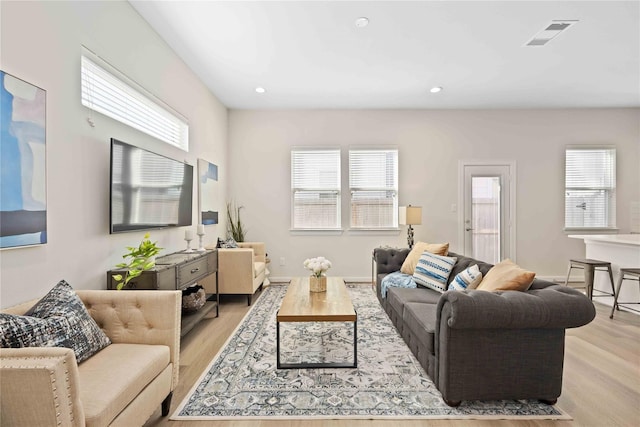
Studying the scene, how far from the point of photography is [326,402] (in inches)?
79.7

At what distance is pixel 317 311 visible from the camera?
2.44 meters

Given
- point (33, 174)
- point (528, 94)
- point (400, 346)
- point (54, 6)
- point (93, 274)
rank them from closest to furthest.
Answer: point (33, 174), point (54, 6), point (93, 274), point (400, 346), point (528, 94)

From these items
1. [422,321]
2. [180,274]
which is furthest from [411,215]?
[180,274]

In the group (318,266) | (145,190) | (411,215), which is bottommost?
(318,266)

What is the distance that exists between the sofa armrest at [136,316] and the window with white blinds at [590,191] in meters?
6.26

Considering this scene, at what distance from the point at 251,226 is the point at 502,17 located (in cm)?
434

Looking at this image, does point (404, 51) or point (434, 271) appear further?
point (404, 51)

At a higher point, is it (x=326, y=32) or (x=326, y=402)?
(x=326, y=32)

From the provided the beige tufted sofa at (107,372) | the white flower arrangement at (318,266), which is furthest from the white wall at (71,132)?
the white flower arrangement at (318,266)

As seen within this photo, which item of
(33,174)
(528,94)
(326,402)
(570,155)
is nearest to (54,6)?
(33,174)

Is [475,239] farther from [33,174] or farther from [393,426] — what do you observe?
Result: [33,174]

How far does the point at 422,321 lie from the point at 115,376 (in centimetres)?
186

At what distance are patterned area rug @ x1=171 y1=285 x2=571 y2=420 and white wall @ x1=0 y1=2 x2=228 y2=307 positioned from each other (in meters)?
1.15

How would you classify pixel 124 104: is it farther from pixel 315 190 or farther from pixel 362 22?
pixel 315 190
